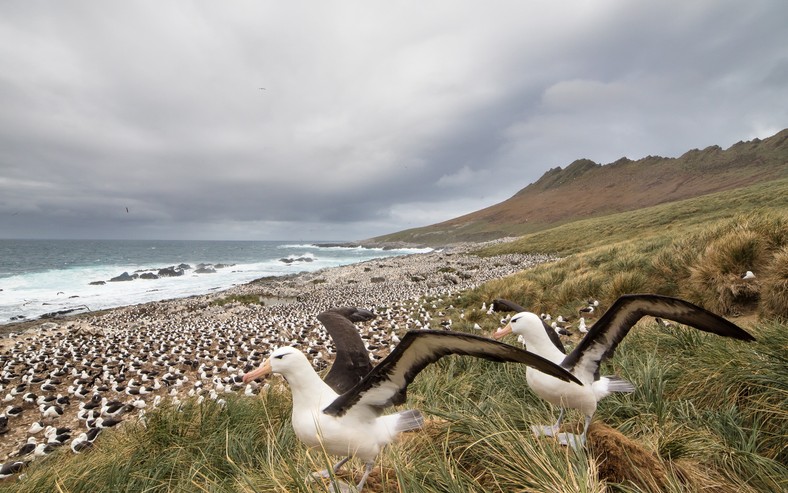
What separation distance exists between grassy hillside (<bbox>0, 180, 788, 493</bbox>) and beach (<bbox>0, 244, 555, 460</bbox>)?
134 cm

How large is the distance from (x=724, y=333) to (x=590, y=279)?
8.85 metres

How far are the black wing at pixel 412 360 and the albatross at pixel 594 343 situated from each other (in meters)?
0.88

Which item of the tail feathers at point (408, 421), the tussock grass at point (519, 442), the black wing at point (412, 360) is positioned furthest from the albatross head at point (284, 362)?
the tail feathers at point (408, 421)

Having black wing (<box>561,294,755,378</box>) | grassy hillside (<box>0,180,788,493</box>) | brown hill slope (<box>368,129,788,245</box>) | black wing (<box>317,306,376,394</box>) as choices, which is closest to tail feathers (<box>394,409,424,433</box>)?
A: grassy hillside (<box>0,180,788,493</box>)

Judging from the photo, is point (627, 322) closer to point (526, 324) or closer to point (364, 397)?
point (526, 324)

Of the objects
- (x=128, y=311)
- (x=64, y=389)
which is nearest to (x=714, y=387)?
(x=64, y=389)

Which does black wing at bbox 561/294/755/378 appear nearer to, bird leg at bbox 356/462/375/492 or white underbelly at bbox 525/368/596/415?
white underbelly at bbox 525/368/596/415

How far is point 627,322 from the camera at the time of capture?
3225 mm

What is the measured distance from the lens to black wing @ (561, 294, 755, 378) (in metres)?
2.87

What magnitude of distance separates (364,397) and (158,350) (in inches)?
484

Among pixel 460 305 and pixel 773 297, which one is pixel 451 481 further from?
pixel 460 305

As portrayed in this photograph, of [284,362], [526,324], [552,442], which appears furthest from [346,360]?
[552,442]

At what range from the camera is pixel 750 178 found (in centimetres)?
6281

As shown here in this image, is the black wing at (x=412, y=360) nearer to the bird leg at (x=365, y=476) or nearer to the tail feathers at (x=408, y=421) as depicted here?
the tail feathers at (x=408, y=421)
